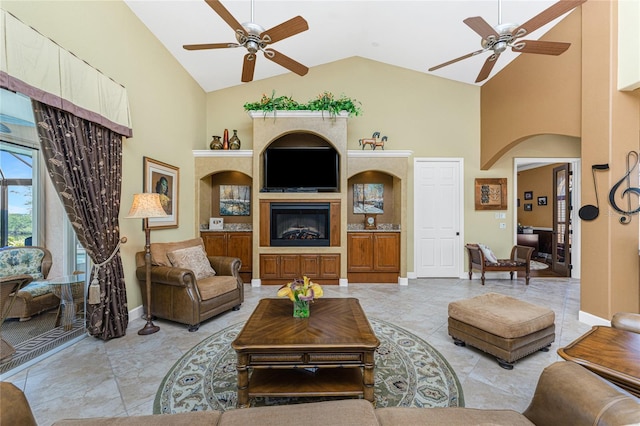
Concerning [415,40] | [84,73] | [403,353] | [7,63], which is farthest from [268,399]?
[415,40]

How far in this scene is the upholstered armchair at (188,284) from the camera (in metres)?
3.14

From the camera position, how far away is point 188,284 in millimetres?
3148

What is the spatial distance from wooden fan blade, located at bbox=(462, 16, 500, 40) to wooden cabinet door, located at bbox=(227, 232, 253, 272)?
175 inches

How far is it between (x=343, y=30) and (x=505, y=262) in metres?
5.15

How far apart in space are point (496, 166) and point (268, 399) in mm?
5922

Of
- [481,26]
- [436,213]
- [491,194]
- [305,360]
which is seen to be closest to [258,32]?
[481,26]

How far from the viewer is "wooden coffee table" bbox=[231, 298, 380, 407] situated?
182cm

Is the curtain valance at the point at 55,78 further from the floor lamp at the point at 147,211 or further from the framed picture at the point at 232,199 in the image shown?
the framed picture at the point at 232,199

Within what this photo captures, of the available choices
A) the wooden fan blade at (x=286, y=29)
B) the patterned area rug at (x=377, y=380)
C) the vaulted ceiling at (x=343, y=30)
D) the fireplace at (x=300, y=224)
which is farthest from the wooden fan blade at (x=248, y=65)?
the patterned area rug at (x=377, y=380)

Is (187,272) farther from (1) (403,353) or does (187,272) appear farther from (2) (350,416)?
(2) (350,416)

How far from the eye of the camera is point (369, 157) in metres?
5.18

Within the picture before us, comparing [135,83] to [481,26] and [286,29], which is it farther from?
[481,26]

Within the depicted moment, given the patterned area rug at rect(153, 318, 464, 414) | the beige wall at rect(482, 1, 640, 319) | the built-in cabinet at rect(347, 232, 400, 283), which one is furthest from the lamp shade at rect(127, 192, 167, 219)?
the beige wall at rect(482, 1, 640, 319)

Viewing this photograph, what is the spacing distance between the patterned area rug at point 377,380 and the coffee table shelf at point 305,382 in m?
0.15
